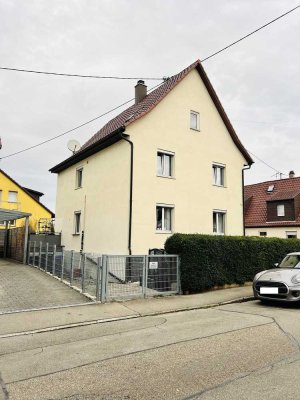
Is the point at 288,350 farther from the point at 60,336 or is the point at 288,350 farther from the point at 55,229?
the point at 55,229

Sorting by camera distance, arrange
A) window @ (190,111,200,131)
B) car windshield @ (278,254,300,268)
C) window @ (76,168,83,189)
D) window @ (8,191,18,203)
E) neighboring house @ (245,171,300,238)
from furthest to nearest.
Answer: window @ (8,191,18,203) < neighboring house @ (245,171,300,238) < window @ (76,168,83,189) < window @ (190,111,200,131) < car windshield @ (278,254,300,268)

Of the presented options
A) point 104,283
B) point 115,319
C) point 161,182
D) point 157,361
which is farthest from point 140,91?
point 157,361

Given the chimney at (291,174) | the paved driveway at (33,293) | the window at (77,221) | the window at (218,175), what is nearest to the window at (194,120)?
the window at (218,175)

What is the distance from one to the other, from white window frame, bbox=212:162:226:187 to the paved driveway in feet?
A: 31.0

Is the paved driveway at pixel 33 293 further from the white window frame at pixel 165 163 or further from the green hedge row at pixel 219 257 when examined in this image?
the white window frame at pixel 165 163

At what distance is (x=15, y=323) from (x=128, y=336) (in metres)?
2.54

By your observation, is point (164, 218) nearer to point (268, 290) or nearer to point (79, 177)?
point (79, 177)

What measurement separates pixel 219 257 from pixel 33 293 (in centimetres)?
592

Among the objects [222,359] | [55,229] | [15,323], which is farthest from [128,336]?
[55,229]

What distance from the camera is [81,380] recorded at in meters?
4.27

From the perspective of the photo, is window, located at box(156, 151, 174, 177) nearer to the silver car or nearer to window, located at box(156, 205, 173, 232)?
window, located at box(156, 205, 173, 232)

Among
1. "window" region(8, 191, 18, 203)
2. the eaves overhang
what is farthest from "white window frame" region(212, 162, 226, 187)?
"window" region(8, 191, 18, 203)

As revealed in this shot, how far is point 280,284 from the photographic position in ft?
30.0

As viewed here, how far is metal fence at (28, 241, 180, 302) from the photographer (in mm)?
9836
